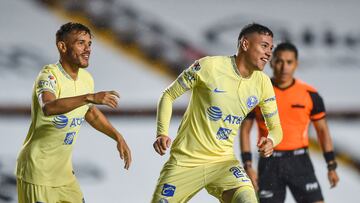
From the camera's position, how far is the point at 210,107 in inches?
234

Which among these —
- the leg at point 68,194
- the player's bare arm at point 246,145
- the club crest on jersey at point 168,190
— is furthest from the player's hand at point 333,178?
the leg at point 68,194

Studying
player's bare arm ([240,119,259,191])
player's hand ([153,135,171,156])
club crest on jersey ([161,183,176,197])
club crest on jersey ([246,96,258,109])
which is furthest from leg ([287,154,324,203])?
player's hand ([153,135,171,156])

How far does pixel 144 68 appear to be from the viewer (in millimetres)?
9797

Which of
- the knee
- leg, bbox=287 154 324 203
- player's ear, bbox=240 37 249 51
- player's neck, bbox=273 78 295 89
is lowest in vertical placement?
leg, bbox=287 154 324 203

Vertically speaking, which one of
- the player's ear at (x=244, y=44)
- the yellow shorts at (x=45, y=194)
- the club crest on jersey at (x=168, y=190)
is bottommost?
the club crest on jersey at (x=168, y=190)

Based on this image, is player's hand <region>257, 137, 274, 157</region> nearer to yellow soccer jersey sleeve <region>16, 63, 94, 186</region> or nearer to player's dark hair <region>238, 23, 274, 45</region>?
player's dark hair <region>238, 23, 274, 45</region>

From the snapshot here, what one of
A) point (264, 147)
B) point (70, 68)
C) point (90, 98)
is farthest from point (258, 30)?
point (90, 98)

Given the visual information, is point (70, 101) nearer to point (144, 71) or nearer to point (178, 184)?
point (178, 184)

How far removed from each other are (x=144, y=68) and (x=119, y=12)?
0.67m

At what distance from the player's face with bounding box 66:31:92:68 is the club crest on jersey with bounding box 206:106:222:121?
877 millimetres

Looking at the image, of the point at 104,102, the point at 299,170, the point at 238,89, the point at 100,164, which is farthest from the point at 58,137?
the point at 100,164

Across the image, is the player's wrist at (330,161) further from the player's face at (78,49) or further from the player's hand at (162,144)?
the player's face at (78,49)

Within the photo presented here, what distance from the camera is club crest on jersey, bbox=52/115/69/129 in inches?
228

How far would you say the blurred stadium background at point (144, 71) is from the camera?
959cm
